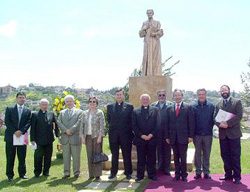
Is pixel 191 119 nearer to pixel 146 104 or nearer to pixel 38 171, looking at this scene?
pixel 146 104

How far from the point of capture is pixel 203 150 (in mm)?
7035

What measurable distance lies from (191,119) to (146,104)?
0.88 meters

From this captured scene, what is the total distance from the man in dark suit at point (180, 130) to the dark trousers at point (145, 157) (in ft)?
1.26

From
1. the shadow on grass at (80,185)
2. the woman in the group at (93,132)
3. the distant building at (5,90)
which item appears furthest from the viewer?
the distant building at (5,90)

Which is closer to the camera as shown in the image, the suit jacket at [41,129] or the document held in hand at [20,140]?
the document held in hand at [20,140]

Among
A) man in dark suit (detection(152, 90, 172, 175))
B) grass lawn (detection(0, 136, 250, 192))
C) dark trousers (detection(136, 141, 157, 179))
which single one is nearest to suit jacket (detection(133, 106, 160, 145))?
dark trousers (detection(136, 141, 157, 179))

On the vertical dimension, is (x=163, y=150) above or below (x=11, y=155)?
above

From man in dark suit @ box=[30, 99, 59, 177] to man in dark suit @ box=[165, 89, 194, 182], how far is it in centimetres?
244

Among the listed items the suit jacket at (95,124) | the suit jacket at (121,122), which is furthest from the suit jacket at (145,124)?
the suit jacket at (95,124)

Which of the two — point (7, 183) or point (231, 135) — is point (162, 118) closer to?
point (231, 135)

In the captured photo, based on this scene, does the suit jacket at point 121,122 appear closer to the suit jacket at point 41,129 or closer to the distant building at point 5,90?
the suit jacket at point 41,129

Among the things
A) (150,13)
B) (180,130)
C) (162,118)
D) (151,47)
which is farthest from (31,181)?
(150,13)

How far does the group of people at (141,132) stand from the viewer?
6.85 m

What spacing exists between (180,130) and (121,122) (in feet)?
3.70
